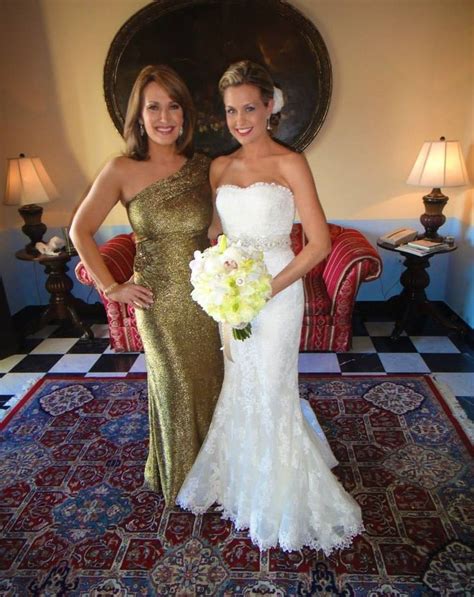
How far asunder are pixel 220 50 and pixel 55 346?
2.80 metres

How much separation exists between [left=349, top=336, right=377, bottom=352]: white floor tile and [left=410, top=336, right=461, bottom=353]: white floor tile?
1.15 feet

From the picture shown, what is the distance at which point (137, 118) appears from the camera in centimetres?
176

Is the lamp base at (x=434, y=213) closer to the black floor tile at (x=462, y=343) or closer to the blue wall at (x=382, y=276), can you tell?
the blue wall at (x=382, y=276)

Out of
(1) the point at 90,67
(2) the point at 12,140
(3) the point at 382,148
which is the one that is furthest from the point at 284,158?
(2) the point at 12,140

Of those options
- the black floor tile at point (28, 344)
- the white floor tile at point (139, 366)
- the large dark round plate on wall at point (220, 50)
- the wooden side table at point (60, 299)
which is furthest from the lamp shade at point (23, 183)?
the white floor tile at point (139, 366)

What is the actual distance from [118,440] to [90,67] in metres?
3.09

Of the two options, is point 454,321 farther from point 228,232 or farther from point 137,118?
point 137,118

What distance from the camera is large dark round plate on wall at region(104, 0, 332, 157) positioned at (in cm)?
359

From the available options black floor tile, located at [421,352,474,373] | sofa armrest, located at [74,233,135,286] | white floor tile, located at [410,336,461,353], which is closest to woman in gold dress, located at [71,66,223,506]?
sofa armrest, located at [74,233,135,286]

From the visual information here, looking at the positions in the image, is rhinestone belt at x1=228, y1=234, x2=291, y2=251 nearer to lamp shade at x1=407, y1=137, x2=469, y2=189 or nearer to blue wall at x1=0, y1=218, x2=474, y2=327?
lamp shade at x1=407, y1=137, x2=469, y2=189

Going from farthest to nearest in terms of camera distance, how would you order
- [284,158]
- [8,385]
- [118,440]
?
[8,385]
[118,440]
[284,158]

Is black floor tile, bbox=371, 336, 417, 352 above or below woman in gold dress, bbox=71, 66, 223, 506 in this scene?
below

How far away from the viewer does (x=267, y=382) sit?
1858mm

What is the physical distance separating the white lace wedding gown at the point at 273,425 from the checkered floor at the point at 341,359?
1.44m
